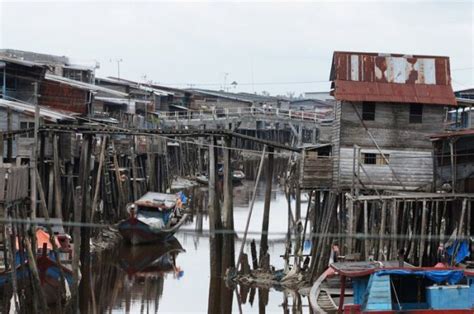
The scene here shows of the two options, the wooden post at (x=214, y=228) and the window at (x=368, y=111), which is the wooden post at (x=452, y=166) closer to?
the window at (x=368, y=111)

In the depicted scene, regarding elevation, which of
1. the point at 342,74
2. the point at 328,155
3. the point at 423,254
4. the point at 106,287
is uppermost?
the point at 342,74

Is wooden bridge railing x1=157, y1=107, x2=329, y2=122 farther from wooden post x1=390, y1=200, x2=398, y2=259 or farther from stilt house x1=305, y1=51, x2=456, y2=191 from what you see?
wooden post x1=390, y1=200, x2=398, y2=259

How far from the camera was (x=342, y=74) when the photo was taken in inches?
1216

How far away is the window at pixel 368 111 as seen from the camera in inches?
1208

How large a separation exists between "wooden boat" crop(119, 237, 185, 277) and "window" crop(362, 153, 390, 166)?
950 centimetres

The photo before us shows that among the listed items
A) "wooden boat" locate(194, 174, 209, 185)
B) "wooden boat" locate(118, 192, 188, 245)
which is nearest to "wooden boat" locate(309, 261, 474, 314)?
"wooden boat" locate(118, 192, 188, 245)

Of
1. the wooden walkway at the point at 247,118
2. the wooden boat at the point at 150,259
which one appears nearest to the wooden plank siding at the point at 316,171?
the wooden boat at the point at 150,259

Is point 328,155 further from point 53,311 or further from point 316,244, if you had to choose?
point 53,311

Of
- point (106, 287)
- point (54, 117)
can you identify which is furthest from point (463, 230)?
point (54, 117)

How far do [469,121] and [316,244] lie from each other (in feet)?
28.5

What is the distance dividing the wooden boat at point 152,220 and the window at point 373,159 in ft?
41.3

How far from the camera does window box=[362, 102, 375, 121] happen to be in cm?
3067

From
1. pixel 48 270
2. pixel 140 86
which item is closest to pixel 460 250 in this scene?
pixel 48 270

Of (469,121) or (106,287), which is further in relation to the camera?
(469,121)
